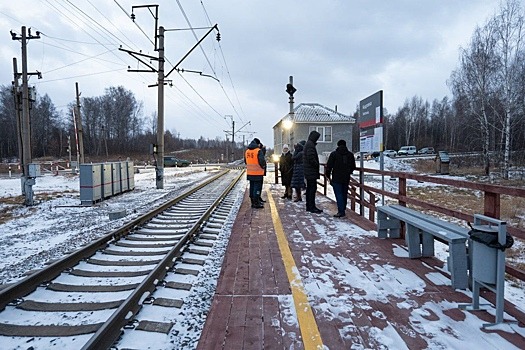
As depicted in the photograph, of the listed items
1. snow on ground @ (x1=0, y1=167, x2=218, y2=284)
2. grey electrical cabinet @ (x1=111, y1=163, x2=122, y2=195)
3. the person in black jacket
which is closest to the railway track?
snow on ground @ (x1=0, y1=167, x2=218, y2=284)

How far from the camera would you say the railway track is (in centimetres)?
282

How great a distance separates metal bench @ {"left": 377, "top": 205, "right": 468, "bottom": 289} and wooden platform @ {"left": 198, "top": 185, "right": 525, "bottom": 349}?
177 mm

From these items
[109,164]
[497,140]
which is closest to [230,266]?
[109,164]

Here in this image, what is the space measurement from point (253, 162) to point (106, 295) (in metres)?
Answer: 5.76

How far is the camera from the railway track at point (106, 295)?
2822mm

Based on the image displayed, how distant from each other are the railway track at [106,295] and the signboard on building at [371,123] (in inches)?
168

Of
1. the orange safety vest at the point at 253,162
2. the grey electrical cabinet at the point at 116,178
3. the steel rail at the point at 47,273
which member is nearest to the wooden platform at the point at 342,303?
the steel rail at the point at 47,273

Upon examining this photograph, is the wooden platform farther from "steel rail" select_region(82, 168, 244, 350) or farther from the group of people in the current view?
the group of people

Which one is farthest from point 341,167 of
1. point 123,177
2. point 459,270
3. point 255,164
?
point 123,177

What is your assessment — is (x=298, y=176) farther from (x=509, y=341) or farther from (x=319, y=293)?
(x=509, y=341)

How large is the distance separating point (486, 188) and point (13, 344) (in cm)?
473

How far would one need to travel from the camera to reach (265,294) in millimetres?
3621

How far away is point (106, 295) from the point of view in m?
3.73

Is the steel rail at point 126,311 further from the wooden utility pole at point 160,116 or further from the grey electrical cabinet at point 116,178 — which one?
the wooden utility pole at point 160,116
